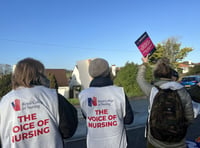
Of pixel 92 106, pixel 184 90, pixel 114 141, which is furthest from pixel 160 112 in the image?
pixel 92 106

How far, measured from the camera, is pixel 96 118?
6.95ft

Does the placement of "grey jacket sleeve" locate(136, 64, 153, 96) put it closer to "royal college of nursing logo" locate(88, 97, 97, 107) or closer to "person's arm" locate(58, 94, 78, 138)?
"royal college of nursing logo" locate(88, 97, 97, 107)

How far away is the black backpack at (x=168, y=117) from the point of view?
2107mm

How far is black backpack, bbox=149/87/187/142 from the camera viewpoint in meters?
2.11

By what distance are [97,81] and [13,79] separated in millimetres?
891

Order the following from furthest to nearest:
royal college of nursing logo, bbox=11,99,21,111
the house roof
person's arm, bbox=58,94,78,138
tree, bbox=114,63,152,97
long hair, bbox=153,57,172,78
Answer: the house roof < tree, bbox=114,63,152,97 < long hair, bbox=153,57,172,78 < person's arm, bbox=58,94,78,138 < royal college of nursing logo, bbox=11,99,21,111

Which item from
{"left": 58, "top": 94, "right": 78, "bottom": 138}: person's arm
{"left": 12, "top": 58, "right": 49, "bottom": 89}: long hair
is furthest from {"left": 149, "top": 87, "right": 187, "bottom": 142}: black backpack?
{"left": 12, "top": 58, "right": 49, "bottom": 89}: long hair

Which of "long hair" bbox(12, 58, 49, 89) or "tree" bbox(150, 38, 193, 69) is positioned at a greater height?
"tree" bbox(150, 38, 193, 69)

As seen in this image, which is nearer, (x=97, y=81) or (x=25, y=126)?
(x=25, y=126)

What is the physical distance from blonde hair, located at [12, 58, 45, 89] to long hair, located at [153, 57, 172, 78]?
150cm

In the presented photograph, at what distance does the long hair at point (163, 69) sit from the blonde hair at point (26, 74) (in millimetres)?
1498

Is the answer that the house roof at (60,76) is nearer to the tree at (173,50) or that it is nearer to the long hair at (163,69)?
the tree at (173,50)

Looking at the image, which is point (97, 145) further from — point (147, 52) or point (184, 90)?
point (147, 52)

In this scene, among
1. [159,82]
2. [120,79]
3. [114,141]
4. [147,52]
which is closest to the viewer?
[114,141]
